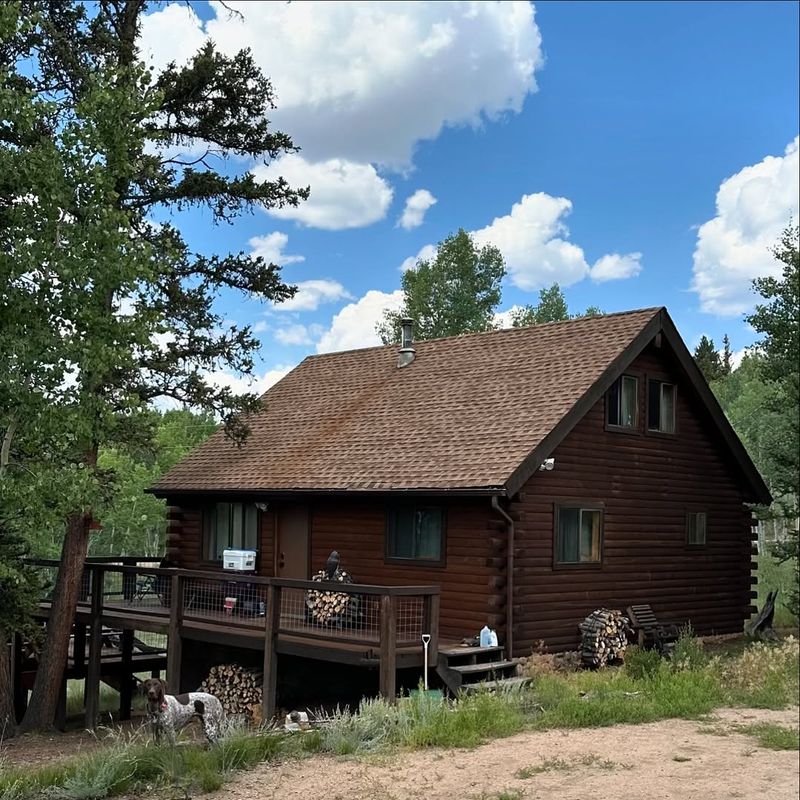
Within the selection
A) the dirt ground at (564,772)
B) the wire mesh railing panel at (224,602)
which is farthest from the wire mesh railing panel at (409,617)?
the dirt ground at (564,772)

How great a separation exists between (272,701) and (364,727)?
423cm

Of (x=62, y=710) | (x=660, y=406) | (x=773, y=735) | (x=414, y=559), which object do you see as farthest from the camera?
(x=660, y=406)

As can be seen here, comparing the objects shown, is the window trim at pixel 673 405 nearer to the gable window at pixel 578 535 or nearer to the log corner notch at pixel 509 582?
the gable window at pixel 578 535

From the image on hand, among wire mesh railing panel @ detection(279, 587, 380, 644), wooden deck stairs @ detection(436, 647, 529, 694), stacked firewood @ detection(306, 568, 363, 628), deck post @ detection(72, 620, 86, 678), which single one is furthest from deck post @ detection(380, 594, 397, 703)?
deck post @ detection(72, 620, 86, 678)

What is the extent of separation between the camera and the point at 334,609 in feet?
46.1

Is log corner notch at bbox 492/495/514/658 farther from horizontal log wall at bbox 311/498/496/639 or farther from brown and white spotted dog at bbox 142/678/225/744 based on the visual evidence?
brown and white spotted dog at bbox 142/678/225/744

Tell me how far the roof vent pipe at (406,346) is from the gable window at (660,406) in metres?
5.16

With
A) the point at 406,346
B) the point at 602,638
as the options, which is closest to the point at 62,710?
the point at 406,346

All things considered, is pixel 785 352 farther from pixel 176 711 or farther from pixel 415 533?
pixel 176 711

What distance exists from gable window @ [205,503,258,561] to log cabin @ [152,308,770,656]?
41 mm

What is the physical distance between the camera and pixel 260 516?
59.3 ft

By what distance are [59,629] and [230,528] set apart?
3.84 m

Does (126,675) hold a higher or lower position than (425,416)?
lower

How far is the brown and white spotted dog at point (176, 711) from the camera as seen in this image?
9.94 meters
